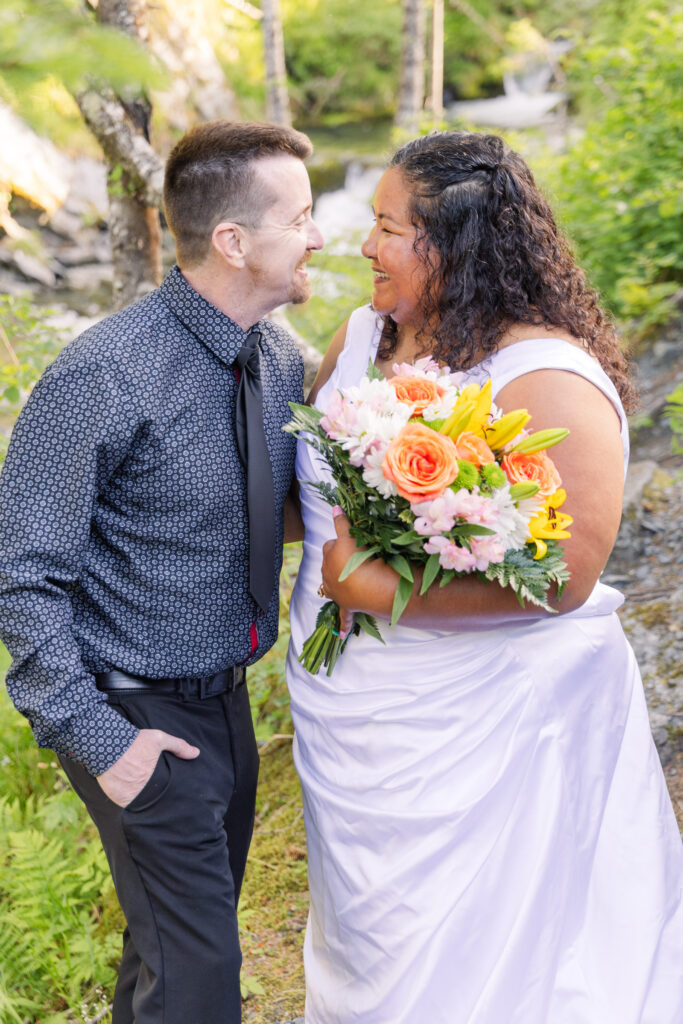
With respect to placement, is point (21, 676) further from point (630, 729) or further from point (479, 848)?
point (630, 729)

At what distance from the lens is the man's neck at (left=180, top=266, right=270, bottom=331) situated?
7.06 feet

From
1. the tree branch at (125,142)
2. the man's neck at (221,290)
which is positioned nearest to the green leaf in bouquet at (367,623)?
the man's neck at (221,290)

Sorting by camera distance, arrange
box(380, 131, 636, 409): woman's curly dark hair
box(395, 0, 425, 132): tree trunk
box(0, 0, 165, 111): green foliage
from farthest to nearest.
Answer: box(395, 0, 425, 132): tree trunk
box(380, 131, 636, 409): woman's curly dark hair
box(0, 0, 165, 111): green foliage

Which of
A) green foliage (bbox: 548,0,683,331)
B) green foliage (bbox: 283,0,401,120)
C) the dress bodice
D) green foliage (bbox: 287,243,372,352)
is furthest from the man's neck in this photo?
green foliage (bbox: 283,0,401,120)

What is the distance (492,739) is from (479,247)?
4.00 ft

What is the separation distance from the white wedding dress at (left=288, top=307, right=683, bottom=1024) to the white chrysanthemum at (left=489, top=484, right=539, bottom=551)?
398mm

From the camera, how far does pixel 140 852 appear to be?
193cm

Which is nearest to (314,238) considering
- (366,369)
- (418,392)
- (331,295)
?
(366,369)

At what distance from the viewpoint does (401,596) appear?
192cm

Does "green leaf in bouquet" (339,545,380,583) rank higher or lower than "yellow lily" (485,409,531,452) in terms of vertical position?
lower

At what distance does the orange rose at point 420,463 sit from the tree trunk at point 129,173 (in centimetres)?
268

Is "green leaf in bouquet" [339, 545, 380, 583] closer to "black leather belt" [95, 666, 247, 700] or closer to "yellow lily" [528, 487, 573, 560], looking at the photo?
"yellow lily" [528, 487, 573, 560]

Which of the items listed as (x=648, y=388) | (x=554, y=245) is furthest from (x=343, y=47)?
(x=554, y=245)

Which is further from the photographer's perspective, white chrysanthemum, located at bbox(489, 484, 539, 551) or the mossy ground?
the mossy ground
